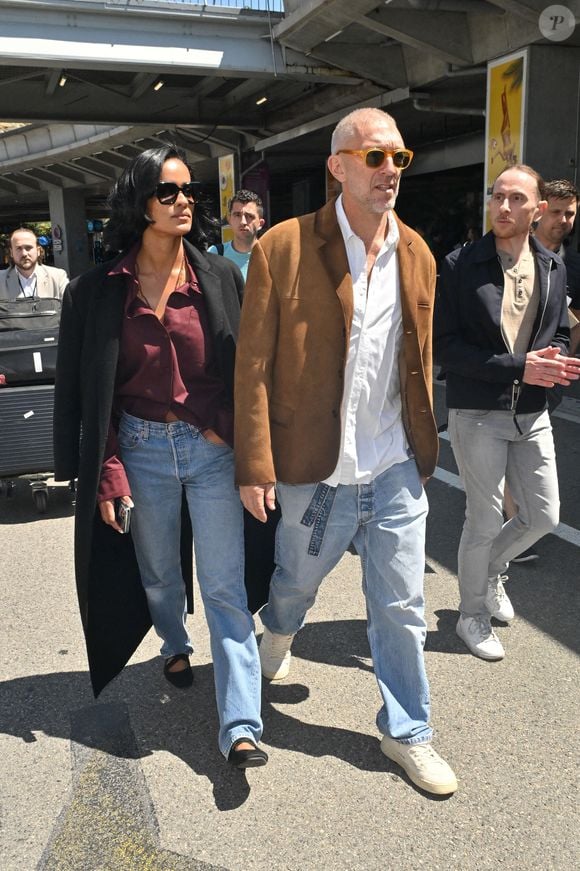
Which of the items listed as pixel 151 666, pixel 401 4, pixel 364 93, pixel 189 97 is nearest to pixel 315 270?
pixel 151 666

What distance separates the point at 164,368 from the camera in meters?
2.84

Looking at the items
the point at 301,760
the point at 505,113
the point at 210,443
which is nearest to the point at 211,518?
the point at 210,443

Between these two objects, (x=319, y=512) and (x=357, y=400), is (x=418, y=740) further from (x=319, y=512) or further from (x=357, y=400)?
(x=357, y=400)

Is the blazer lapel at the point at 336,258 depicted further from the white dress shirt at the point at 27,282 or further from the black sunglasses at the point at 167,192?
the white dress shirt at the point at 27,282

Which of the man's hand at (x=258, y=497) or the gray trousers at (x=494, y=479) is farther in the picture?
the gray trousers at (x=494, y=479)

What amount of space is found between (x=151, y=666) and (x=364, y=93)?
49.9 feet

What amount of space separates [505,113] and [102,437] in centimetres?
1082

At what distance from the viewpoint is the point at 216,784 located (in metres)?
2.71

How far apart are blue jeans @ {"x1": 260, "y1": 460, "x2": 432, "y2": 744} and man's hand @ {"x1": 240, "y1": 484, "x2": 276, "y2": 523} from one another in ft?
0.33

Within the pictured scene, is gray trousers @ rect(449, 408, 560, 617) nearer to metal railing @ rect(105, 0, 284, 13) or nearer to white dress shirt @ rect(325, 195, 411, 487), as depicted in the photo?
white dress shirt @ rect(325, 195, 411, 487)

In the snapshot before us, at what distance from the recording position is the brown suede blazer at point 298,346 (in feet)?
8.47

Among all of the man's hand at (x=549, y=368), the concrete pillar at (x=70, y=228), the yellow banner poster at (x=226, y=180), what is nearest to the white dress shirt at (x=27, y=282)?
the man's hand at (x=549, y=368)

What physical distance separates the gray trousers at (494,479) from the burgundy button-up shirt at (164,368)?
1168 millimetres

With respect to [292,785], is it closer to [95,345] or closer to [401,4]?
[95,345]
